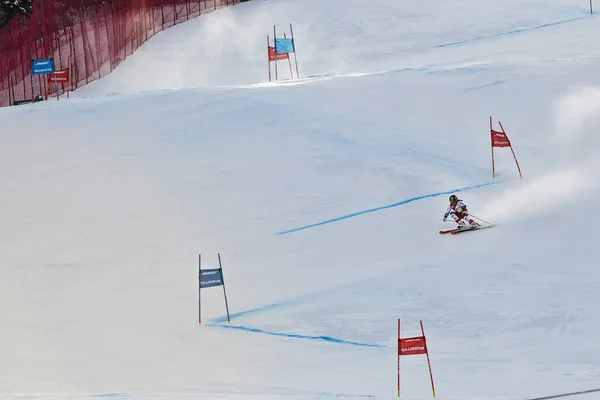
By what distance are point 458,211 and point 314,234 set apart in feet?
7.07

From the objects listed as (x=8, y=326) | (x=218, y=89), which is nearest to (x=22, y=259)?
(x=8, y=326)

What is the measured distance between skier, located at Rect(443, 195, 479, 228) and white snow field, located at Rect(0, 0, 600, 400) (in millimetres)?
235

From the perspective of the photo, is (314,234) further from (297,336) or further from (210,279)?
(297,336)

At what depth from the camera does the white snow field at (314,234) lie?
12711 mm

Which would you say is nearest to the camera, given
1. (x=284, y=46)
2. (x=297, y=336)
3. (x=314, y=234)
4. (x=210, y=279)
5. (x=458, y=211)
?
(x=297, y=336)

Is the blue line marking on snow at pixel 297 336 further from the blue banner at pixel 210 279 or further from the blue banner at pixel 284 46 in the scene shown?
the blue banner at pixel 284 46

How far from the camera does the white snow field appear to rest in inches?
500

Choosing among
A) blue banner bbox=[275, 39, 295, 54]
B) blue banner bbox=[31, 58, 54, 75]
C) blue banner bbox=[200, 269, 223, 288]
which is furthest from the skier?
blue banner bbox=[31, 58, 54, 75]

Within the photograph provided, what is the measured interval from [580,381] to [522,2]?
22.4 m

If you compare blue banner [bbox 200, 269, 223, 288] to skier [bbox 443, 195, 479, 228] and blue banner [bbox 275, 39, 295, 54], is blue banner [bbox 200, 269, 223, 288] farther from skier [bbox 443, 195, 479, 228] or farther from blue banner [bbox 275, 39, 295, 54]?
blue banner [bbox 275, 39, 295, 54]

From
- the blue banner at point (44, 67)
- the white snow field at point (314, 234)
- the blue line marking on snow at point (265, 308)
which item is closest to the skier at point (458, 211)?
the white snow field at point (314, 234)

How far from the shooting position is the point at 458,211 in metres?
16.5

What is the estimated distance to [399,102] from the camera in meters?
22.2

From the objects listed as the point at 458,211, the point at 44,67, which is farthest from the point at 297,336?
the point at 44,67
